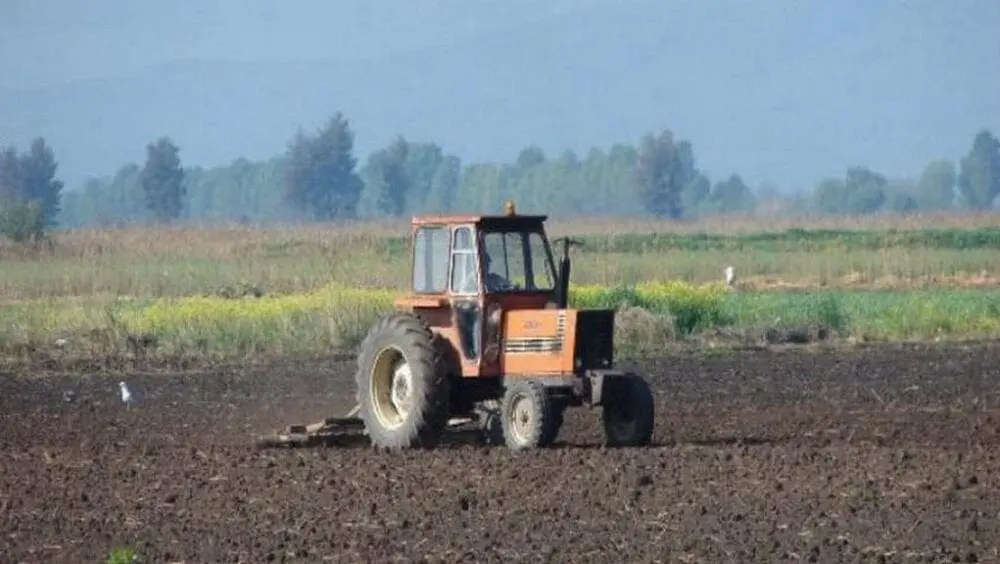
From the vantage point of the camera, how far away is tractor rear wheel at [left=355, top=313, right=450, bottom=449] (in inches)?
689

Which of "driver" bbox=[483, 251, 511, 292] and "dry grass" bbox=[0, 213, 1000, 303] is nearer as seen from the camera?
"driver" bbox=[483, 251, 511, 292]

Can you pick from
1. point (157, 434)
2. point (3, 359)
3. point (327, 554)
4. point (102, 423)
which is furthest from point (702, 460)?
point (3, 359)

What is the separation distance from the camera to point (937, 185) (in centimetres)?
18488

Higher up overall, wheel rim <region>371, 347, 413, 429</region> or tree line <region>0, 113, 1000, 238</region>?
tree line <region>0, 113, 1000, 238</region>

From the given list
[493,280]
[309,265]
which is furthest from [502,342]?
[309,265]

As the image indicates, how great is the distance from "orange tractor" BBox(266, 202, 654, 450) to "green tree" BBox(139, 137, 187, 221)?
12360 cm

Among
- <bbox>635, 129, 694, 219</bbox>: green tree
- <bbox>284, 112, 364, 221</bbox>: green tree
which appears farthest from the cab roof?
<bbox>284, 112, 364, 221</bbox>: green tree

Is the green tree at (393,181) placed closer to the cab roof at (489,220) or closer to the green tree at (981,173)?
the green tree at (981,173)

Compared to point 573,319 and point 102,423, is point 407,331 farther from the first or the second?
point 102,423

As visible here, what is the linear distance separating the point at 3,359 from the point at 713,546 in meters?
19.4

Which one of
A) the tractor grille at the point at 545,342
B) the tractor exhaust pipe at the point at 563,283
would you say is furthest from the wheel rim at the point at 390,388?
the tractor exhaust pipe at the point at 563,283

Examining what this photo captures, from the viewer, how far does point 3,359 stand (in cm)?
2947

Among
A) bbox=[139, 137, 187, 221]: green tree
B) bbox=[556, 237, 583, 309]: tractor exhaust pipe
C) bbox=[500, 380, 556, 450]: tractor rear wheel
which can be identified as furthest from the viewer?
bbox=[139, 137, 187, 221]: green tree

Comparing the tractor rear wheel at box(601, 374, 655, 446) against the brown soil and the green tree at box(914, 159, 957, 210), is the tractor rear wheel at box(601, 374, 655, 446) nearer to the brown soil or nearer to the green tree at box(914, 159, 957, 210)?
the brown soil
